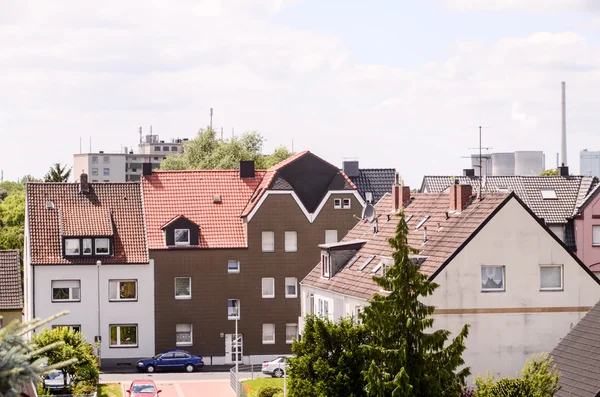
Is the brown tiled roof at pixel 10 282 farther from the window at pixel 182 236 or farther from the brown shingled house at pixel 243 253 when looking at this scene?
the window at pixel 182 236

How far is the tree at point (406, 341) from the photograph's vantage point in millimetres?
33281

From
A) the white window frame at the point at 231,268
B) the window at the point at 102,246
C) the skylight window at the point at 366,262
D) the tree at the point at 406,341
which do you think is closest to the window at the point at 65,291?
the window at the point at 102,246

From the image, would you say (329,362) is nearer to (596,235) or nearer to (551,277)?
(551,277)

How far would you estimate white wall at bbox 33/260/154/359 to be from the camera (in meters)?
65.4

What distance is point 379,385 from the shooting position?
33.2 meters

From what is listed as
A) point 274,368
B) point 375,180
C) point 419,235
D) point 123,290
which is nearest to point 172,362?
point 123,290

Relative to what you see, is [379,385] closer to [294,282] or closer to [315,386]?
[315,386]

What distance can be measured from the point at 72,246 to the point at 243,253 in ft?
32.5

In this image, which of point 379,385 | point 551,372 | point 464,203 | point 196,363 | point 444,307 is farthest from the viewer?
point 196,363

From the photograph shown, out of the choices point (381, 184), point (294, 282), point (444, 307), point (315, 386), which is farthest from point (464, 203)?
point (381, 184)

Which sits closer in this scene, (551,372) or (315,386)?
(551,372)

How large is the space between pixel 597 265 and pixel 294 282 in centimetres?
1788

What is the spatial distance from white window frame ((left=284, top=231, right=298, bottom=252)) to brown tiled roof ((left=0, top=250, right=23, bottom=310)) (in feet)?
51.5

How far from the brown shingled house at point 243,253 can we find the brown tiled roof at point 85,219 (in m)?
0.88
